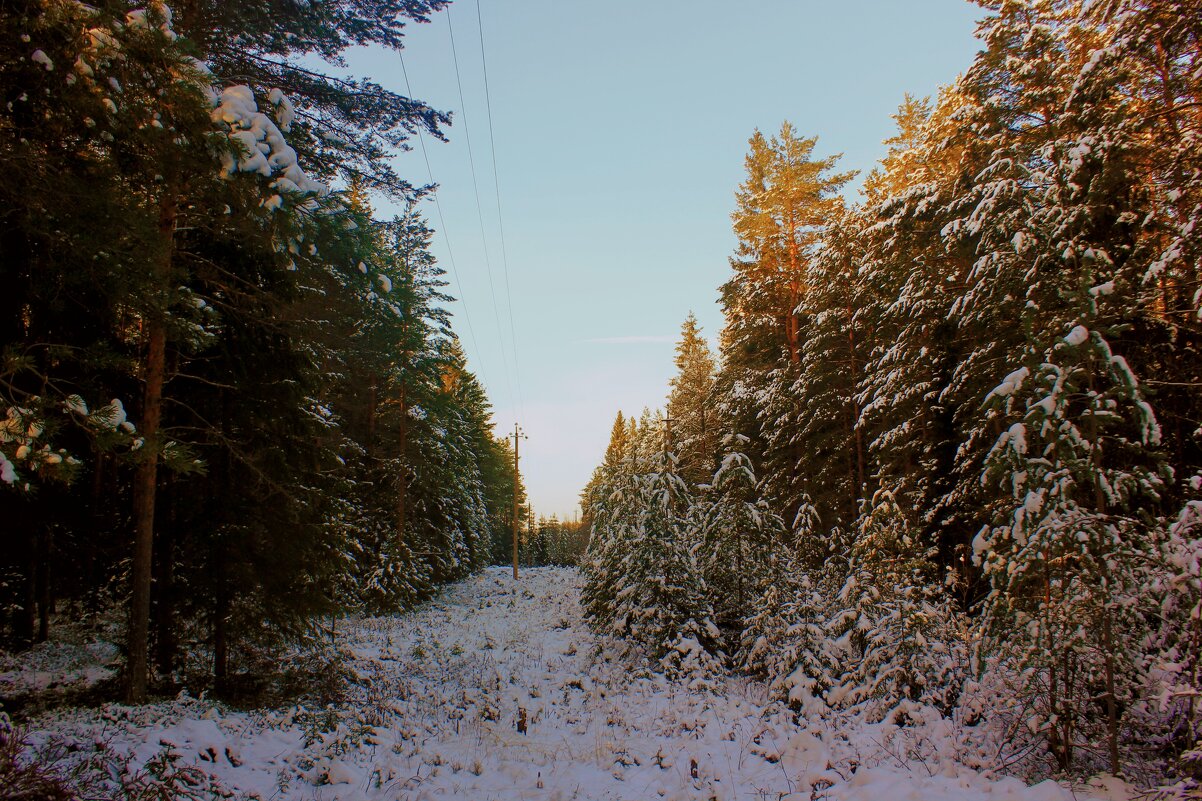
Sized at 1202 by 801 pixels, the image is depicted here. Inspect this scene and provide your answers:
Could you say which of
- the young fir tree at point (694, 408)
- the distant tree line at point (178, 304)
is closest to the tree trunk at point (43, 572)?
the distant tree line at point (178, 304)

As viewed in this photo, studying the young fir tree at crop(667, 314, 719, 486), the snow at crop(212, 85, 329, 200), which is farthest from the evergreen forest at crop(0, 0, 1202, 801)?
the young fir tree at crop(667, 314, 719, 486)

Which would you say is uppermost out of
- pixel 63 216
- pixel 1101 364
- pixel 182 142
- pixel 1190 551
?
pixel 182 142

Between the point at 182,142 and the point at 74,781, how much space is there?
5.72m

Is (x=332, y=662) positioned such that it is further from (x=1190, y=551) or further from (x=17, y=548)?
(x=1190, y=551)

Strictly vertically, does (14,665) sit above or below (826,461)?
below

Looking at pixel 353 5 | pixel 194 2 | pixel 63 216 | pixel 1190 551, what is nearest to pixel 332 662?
pixel 63 216

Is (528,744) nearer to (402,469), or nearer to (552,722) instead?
(552,722)

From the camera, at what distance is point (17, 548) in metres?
7.36

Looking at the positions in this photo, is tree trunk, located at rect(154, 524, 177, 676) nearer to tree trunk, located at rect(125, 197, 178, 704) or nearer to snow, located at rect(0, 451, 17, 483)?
tree trunk, located at rect(125, 197, 178, 704)

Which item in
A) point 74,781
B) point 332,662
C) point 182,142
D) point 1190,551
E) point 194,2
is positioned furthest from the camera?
point 332,662

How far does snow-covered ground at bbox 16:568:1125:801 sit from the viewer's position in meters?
5.85

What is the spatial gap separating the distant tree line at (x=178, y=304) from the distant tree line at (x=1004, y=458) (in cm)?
781

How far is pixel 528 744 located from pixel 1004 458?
734 cm

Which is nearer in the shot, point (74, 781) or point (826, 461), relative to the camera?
point (74, 781)
